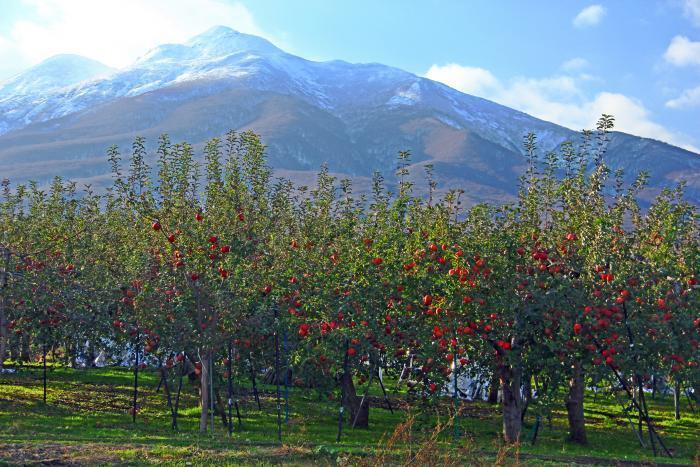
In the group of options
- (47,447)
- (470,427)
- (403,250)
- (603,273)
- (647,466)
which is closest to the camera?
(47,447)

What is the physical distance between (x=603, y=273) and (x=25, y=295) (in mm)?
17398

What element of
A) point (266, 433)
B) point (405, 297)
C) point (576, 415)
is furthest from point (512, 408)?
point (266, 433)

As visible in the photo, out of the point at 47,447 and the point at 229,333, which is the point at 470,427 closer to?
the point at 229,333

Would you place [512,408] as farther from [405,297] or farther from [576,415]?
[405,297]

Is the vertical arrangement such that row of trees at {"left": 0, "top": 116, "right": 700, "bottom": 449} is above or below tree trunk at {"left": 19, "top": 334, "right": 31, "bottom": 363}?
above

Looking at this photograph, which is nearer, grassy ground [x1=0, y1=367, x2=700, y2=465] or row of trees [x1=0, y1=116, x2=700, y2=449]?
grassy ground [x1=0, y1=367, x2=700, y2=465]

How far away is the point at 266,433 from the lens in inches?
918

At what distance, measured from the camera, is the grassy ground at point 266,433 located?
648 inches

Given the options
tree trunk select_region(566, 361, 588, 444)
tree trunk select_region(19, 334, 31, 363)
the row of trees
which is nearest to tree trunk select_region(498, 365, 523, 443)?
the row of trees

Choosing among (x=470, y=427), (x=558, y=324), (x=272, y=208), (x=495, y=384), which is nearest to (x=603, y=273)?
(x=558, y=324)

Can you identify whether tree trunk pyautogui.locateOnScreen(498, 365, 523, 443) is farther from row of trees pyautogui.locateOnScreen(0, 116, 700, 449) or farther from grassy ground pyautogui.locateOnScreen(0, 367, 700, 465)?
grassy ground pyautogui.locateOnScreen(0, 367, 700, 465)

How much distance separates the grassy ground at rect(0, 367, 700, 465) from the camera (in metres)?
16.5

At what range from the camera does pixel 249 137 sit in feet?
83.4

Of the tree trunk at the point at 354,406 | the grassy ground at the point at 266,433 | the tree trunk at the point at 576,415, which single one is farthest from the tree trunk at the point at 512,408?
the tree trunk at the point at 354,406
